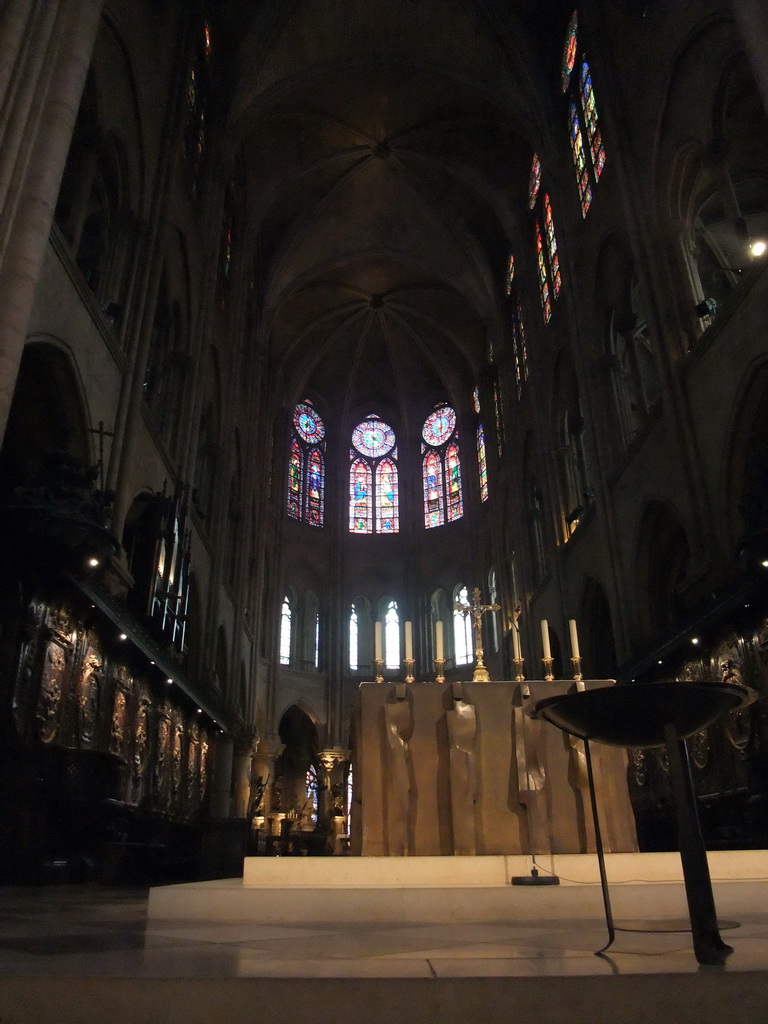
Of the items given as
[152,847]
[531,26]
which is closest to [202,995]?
[152,847]

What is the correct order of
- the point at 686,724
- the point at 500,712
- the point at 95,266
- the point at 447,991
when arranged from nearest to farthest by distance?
the point at 447,991 → the point at 686,724 → the point at 500,712 → the point at 95,266

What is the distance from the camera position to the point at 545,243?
21.2m

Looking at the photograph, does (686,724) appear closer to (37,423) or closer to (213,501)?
(37,423)

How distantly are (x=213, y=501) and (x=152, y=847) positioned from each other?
31.8 ft

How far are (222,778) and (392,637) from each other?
42.5ft

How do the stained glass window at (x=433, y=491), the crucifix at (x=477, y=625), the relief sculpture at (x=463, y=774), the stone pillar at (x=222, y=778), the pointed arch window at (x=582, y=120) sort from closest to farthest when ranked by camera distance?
the relief sculpture at (x=463, y=774)
the crucifix at (x=477, y=625)
the pointed arch window at (x=582, y=120)
the stone pillar at (x=222, y=778)
the stained glass window at (x=433, y=491)

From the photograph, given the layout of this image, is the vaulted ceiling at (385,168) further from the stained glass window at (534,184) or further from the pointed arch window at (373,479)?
the pointed arch window at (373,479)

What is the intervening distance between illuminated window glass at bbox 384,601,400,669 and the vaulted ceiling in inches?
371

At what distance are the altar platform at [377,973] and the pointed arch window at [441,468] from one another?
2881cm

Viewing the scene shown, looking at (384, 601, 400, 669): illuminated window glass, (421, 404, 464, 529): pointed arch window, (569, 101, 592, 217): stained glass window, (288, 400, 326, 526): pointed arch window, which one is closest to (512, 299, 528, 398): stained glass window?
(569, 101, 592, 217): stained glass window

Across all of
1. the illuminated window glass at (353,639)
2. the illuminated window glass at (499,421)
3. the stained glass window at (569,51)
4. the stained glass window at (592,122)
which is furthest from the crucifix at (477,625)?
the illuminated window glass at (353,639)

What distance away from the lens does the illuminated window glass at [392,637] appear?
30891 millimetres

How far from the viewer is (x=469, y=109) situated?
74.7ft

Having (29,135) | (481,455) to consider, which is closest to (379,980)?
(29,135)
